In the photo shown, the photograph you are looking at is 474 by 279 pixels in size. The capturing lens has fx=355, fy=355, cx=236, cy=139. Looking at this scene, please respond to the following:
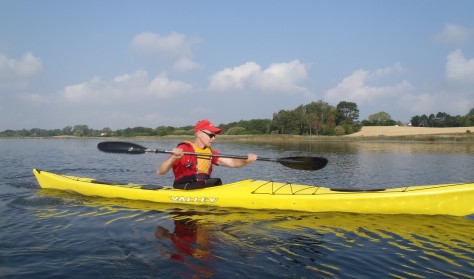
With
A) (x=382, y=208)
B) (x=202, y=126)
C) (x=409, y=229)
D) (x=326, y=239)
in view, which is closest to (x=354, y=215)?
(x=382, y=208)

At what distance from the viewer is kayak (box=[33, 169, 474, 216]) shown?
6.69m

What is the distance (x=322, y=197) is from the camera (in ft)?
23.5

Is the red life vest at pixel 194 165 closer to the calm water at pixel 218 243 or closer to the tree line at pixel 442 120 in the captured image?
the calm water at pixel 218 243

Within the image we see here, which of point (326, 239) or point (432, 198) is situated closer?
point (326, 239)

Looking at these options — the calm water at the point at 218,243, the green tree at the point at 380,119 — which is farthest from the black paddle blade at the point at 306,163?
the green tree at the point at 380,119

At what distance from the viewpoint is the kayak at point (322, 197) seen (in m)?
6.69

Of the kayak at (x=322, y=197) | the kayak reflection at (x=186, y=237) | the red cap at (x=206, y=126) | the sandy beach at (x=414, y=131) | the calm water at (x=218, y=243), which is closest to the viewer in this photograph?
the calm water at (x=218, y=243)

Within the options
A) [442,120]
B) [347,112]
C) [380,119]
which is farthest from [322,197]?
[380,119]

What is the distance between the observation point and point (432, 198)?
674cm

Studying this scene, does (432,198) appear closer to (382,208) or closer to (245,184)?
(382,208)

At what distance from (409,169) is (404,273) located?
47.4ft

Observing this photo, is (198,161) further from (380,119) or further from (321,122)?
(380,119)

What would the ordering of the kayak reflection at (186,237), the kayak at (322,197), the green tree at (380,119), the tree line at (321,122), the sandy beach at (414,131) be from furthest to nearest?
1. the green tree at (380,119)
2. the tree line at (321,122)
3. the sandy beach at (414,131)
4. the kayak at (322,197)
5. the kayak reflection at (186,237)

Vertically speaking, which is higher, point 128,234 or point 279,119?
point 279,119
